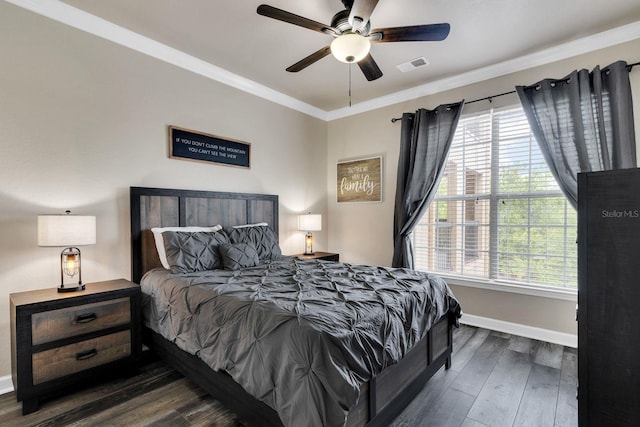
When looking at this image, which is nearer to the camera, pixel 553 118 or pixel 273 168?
pixel 553 118

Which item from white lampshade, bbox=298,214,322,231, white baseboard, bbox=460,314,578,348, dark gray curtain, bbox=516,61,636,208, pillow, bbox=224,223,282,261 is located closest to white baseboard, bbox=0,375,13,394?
pillow, bbox=224,223,282,261

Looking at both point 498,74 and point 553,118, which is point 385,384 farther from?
point 498,74

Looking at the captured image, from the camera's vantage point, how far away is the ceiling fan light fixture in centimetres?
209

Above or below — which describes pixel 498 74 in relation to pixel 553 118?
above

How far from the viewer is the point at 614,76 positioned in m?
2.70

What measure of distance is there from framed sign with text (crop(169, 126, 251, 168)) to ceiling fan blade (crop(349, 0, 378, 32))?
2.01 m

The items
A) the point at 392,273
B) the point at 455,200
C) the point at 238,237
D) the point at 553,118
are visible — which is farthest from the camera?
the point at 455,200

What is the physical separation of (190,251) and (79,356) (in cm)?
103

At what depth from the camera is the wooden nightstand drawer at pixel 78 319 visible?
202 cm

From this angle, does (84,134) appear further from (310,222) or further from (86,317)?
(310,222)

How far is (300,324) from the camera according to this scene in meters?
1.47

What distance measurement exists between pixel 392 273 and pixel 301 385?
149 centimetres

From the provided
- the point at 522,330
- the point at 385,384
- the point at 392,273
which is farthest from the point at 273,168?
the point at 522,330

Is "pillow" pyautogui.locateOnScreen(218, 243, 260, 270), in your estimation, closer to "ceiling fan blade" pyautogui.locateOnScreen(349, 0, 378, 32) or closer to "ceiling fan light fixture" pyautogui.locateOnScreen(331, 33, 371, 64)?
"ceiling fan light fixture" pyautogui.locateOnScreen(331, 33, 371, 64)
